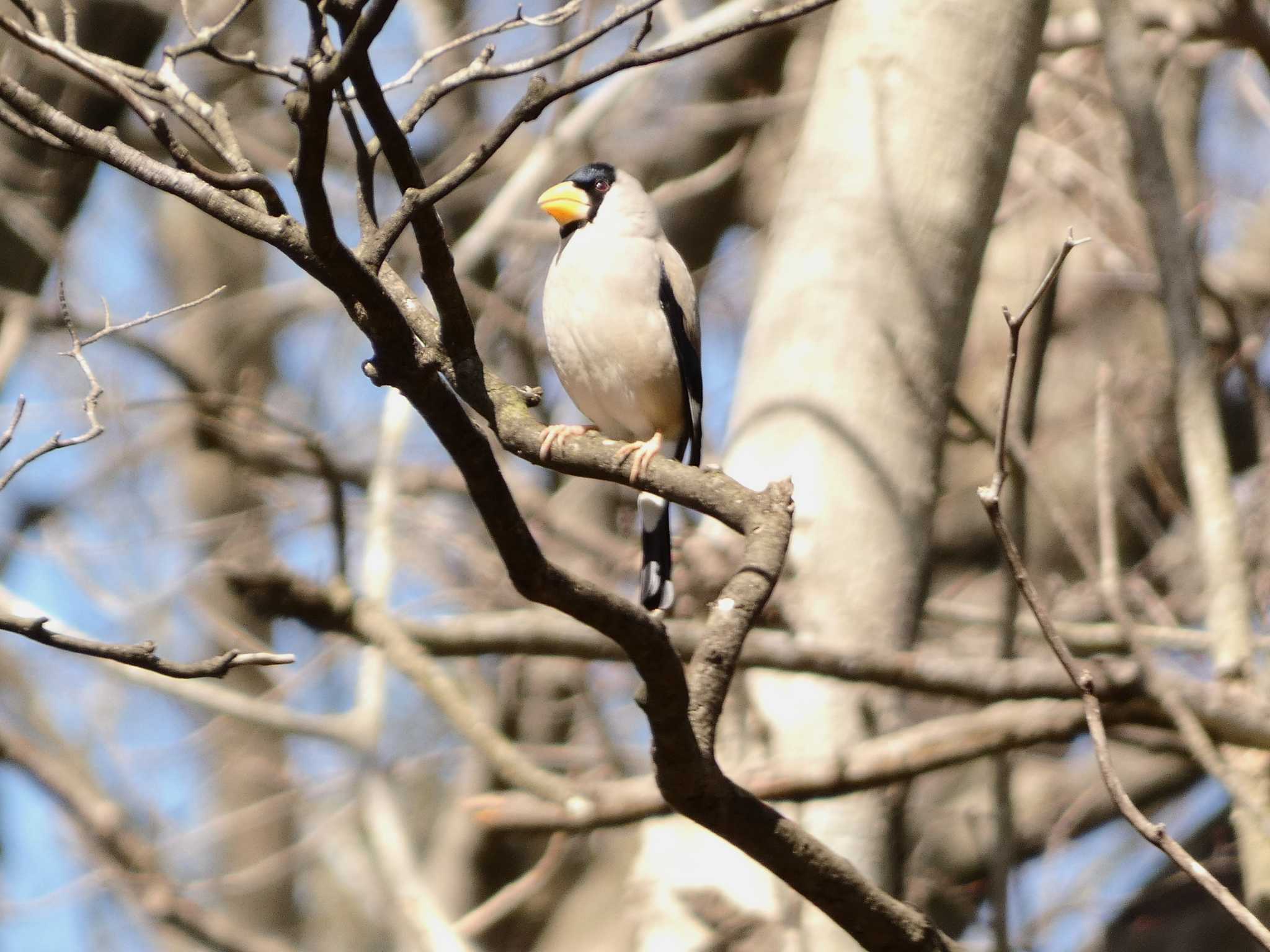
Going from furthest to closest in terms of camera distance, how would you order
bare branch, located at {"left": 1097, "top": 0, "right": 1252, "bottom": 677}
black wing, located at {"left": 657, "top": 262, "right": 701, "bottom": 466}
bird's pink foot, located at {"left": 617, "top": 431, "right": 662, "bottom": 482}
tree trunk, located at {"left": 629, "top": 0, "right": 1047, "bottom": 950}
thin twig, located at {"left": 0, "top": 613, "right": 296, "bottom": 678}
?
black wing, located at {"left": 657, "top": 262, "right": 701, "bottom": 466}, tree trunk, located at {"left": 629, "top": 0, "right": 1047, "bottom": 950}, bare branch, located at {"left": 1097, "top": 0, "right": 1252, "bottom": 677}, bird's pink foot, located at {"left": 617, "top": 431, "right": 662, "bottom": 482}, thin twig, located at {"left": 0, "top": 613, "right": 296, "bottom": 678}

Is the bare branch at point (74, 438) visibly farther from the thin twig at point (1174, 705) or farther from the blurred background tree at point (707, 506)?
the thin twig at point (1174, 705)

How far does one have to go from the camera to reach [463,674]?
24.9 feet

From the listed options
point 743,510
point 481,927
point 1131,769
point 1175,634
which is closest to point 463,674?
point 481,927

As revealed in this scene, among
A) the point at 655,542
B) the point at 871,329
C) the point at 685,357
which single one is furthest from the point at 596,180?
the point at 655,542

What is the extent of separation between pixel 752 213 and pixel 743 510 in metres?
6.26

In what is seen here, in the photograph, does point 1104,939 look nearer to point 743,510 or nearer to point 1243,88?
point 1243,88

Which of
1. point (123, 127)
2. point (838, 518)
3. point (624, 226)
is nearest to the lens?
point (838, 518)

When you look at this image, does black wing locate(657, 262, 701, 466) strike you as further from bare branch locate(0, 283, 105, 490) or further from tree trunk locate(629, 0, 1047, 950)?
bare branch locate(0, 283, 105, 490)

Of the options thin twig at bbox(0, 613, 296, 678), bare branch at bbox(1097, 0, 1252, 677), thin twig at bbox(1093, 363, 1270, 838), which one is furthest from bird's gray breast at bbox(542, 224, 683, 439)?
thin twig at bbox(0, 613, 296, 678)

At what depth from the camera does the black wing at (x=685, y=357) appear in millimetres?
4285

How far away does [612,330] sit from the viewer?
162 inches

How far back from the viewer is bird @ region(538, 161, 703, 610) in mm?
4113

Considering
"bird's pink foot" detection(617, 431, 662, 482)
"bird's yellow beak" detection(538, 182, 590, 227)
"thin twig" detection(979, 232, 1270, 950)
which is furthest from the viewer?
"bird's yellow beak" detection(538, 182, 590, 227)

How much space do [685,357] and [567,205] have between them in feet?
2.23
